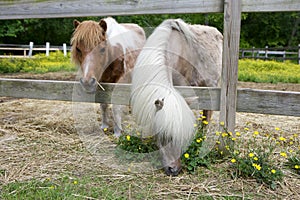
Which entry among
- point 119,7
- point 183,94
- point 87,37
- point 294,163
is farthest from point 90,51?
point 294,163

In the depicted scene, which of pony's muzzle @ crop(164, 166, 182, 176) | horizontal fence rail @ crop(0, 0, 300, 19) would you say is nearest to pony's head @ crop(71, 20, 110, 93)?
horizontal fence rail @ crop(0, 0, 300, 19)

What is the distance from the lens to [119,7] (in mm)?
2816

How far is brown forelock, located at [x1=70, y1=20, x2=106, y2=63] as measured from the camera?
2.97 meters

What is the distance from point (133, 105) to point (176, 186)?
72cm

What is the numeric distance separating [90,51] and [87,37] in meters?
0.14

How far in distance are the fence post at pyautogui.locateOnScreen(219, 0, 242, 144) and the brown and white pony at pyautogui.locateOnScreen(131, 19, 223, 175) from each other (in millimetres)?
434

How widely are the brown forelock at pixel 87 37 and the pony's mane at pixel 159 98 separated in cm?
59

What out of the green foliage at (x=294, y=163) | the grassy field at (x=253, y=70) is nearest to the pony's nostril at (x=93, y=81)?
the green foliage at (x=294, y=163)

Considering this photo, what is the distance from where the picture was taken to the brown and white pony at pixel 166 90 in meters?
2.22

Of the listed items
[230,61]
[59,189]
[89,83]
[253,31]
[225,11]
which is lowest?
[253,31]

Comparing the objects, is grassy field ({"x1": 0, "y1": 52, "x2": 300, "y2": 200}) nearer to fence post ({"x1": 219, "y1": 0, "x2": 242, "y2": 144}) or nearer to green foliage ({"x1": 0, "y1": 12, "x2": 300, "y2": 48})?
fence post ({"x1": 219, "y1": 0, "x2": 242, "y2": 144})

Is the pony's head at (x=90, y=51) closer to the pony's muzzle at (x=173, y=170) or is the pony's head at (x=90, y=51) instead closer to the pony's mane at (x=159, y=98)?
the pony's mane at (x=159, y=98)

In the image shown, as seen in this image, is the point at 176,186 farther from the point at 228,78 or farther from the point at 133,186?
the point at 228,78

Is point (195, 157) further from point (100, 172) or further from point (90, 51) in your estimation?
point (90, 51)
